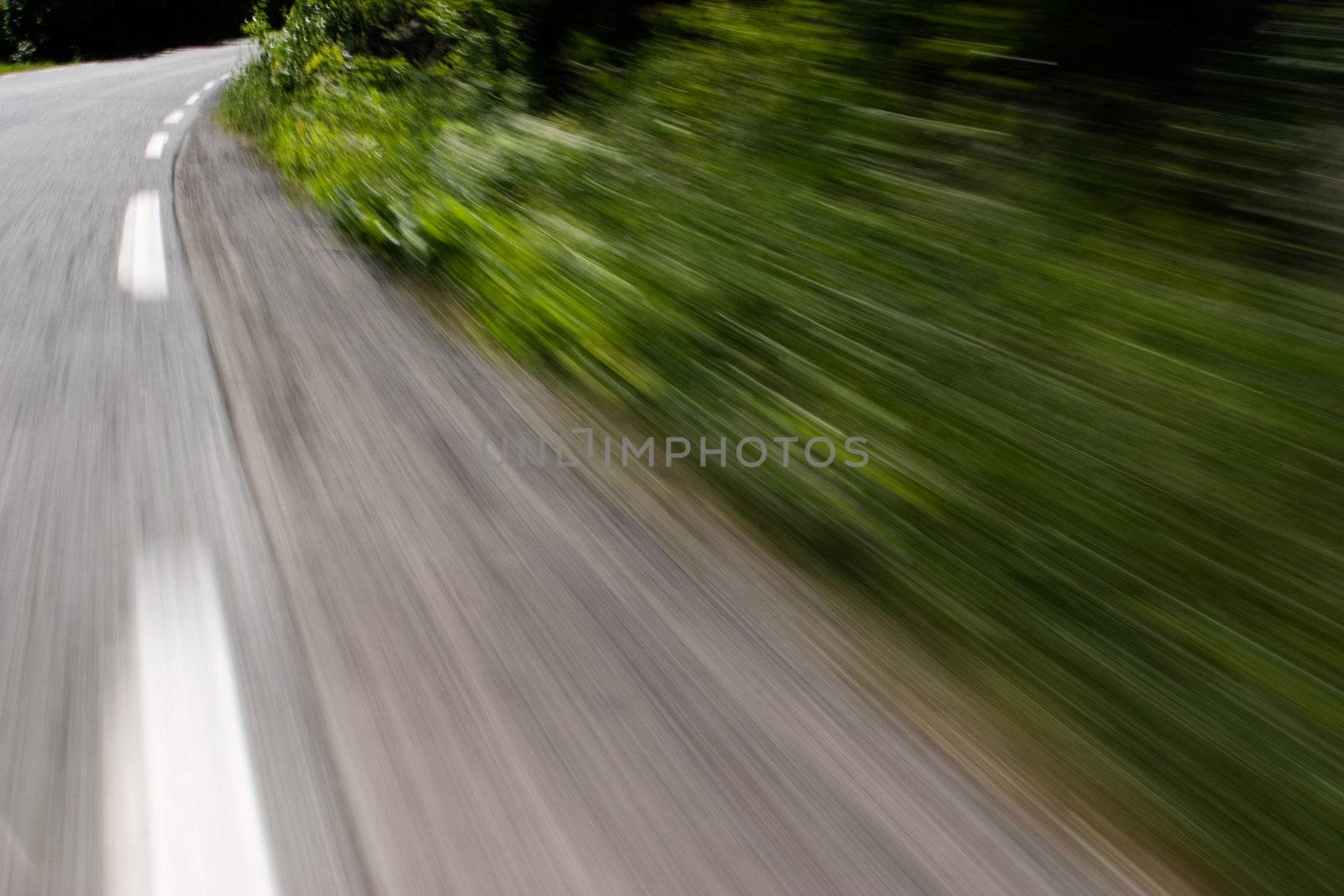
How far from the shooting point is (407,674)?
7.76ft

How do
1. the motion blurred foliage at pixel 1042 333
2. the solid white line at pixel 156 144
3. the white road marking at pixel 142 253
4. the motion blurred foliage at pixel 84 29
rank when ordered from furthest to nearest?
the motion blurred foliage at pixel 84 29 < the solid white line at pixel 156 144 < the white road marking at pixel 142 253 < the motion blurred foliage at pixel 1042 333

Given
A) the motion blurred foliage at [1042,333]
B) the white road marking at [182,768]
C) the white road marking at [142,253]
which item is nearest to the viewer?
the white road marking at [182,768]

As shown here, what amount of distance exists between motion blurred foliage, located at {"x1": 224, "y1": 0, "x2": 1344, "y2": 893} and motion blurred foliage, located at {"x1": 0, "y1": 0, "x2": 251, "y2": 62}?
1067 inches

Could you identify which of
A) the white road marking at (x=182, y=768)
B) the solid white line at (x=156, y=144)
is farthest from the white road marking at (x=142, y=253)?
the white road marking at (x=182, y=768)

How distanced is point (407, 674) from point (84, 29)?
31.2 m

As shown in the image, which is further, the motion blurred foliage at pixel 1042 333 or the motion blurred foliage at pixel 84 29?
the motion blurred foliage at pixel 84 29

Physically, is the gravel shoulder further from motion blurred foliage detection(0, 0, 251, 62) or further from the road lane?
motion blurred foliage detection(0, 0, 251, 62)

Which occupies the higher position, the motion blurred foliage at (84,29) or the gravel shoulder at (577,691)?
the motion blurred foliage at (84,29)

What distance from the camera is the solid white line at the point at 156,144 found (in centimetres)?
1002

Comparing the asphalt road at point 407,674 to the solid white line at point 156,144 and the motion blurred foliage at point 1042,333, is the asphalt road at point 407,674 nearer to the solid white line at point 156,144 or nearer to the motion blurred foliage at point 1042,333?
the motion blurred foliage at point 1042,333

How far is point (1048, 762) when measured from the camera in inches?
81.0

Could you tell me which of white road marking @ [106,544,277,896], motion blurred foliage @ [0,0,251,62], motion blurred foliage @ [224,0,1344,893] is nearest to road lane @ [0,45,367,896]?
white road marking @ [106,544,277,896]

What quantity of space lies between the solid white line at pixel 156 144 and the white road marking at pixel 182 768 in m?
8.93

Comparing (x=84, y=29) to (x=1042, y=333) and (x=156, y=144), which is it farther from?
(x=1042, y=333)
